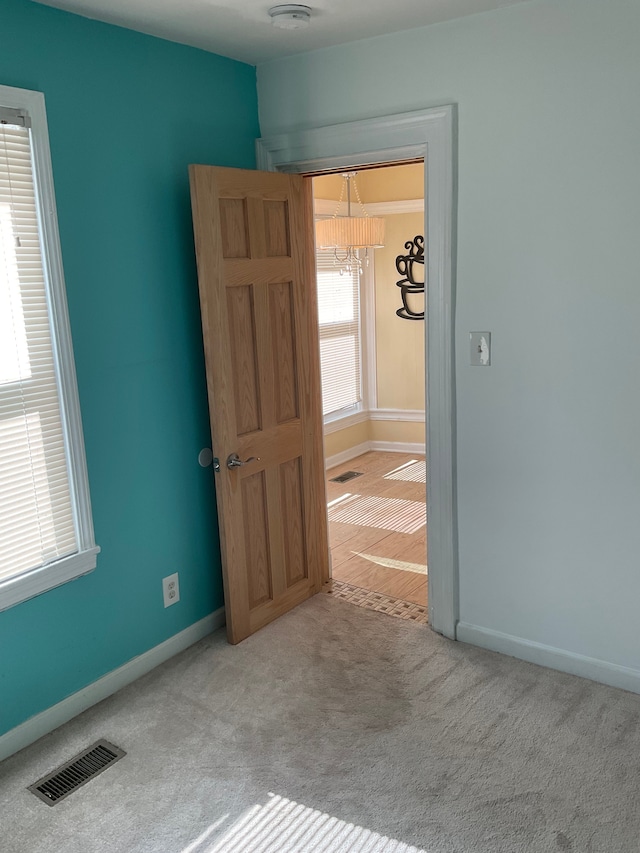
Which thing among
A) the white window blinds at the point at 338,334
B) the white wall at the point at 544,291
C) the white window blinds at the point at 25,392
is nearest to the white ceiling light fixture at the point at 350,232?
the white window blinds at the point at 338,334

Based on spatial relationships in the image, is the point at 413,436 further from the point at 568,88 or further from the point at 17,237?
the point at 17,237

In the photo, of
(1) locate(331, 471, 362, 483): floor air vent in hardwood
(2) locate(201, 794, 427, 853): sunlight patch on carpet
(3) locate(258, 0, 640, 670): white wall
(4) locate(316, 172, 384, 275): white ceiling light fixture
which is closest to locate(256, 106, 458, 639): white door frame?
(3) locate(258, 0, 640, 670): white wall

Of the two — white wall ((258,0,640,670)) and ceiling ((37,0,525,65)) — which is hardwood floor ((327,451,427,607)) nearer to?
white wall ((258,0,640,670))

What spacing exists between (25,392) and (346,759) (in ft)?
5.36

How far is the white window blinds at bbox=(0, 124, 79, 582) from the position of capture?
234 centimetres

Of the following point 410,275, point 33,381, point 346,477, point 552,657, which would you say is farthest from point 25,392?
point 410,275

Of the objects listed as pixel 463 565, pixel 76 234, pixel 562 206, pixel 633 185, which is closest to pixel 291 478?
pixel 463 565

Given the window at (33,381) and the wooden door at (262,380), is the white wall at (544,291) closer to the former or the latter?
the wooden door at (262,380)

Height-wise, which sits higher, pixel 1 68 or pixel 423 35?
pixel 423 35

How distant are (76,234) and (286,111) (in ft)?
3.93

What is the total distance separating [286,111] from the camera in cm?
320

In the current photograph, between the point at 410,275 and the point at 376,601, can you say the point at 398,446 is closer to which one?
the point at 410,275

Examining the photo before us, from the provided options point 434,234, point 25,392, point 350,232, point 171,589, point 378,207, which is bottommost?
point 171,589

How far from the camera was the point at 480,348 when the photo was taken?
112 inches
